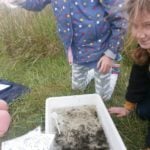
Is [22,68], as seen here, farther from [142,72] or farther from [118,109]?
[142,72]

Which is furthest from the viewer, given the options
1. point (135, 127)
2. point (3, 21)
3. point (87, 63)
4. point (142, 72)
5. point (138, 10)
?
point (3, 21)

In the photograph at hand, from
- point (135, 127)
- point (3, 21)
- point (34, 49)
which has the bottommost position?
point (135, 127)

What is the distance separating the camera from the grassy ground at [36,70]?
7.45ft

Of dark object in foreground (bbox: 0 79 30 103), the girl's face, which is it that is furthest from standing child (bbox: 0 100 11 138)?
the girl's face

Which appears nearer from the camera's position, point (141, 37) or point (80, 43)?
point (141, 37)

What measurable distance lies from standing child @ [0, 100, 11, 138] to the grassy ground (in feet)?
0.10

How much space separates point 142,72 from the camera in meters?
2.08

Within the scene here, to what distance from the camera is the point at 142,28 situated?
65.1 inches

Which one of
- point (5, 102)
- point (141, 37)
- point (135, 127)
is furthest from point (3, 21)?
point (141, 37)

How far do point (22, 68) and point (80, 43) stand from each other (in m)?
0.79

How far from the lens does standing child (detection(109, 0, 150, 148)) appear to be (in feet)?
5.29

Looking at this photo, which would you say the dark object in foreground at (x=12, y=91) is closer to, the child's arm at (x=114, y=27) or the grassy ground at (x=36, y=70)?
the grassy ground at (x=36, y=70)

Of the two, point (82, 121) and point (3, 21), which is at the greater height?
point (3, 21)

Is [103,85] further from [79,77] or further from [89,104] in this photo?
[89,104]
